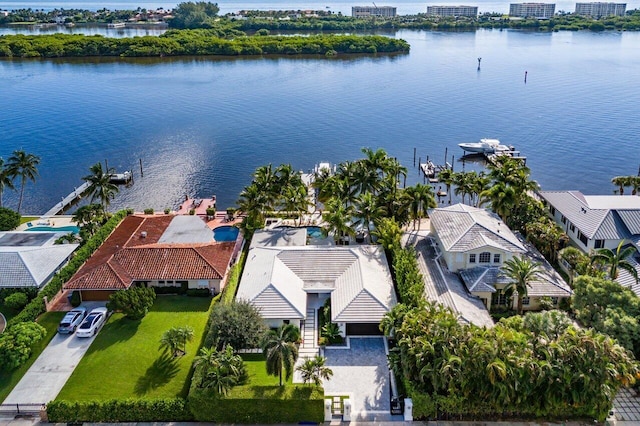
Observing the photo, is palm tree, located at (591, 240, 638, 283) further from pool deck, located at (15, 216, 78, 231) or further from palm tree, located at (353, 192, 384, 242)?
pool deck, located at (15, 216, 78, 231)

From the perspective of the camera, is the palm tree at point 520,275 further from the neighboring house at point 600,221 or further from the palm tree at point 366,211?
the palm tree at point 366,211

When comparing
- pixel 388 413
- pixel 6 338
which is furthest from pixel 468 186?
pixel 6 338

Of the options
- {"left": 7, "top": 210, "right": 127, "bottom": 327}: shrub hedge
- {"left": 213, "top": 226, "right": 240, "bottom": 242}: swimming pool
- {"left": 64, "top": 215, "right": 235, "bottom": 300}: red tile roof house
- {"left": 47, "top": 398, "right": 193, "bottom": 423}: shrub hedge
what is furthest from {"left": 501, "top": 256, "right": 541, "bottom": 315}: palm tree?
{"left": 7, "top": 210, "right": 127, "bottom": 327}: shrub hedge

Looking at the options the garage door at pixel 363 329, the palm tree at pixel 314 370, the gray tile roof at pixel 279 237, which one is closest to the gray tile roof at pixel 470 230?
the garage door at pixel 363 329

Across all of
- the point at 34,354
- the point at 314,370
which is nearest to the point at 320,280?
the point at 314,370

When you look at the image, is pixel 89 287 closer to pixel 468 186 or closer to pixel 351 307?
pixel 351 307
